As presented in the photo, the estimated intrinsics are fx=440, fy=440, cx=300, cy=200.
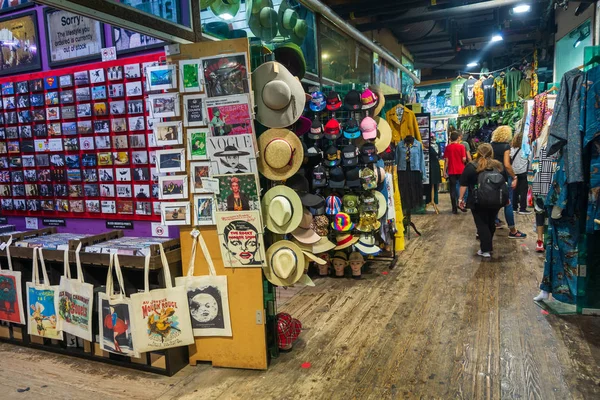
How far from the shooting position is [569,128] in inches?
131

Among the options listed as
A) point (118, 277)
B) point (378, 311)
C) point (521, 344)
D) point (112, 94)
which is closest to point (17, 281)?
point (118, 277)

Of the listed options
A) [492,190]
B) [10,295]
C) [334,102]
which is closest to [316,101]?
[334,102]

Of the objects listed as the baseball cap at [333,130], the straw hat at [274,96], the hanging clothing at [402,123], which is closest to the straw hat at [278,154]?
the straw hat at [274,96]

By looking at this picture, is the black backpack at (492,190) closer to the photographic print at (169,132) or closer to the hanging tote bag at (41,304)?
the photographic print at (169,132)

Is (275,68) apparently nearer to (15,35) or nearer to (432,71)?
(15,35)

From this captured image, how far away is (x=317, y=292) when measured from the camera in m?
4.42

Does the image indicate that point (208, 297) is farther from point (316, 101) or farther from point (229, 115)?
point (316, 101)

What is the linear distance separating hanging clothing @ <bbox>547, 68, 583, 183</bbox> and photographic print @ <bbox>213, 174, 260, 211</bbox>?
236 centimetres

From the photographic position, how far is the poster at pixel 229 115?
105 inches

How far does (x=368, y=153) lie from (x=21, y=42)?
320 cm

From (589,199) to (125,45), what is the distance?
3597 mm

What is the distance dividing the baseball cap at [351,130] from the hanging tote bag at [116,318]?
2.56 meters

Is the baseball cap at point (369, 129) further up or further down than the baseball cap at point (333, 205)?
further up

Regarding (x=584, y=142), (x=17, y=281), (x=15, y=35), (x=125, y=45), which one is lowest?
(x=17, y=281)
